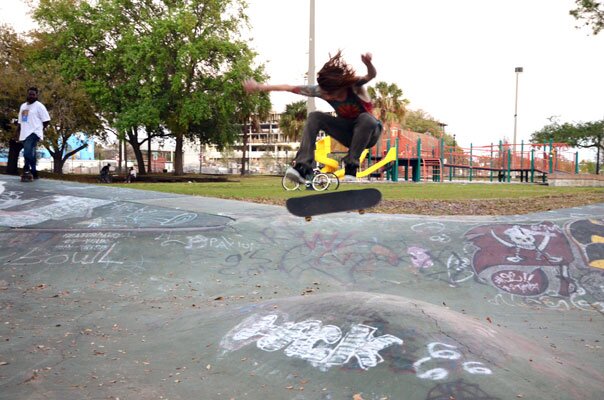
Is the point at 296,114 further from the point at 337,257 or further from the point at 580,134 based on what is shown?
the point at 580,134

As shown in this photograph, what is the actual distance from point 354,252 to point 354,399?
5.85 m

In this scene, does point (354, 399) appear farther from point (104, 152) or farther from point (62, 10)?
point (104, 152)

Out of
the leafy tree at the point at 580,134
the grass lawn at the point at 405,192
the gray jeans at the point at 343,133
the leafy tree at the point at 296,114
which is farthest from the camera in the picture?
the leafy tree at the point at 580,134

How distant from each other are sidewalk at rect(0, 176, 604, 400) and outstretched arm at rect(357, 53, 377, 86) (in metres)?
2.55

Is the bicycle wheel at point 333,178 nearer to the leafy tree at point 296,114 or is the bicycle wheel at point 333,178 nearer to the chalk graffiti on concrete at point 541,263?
the leafy tree at point 296,114

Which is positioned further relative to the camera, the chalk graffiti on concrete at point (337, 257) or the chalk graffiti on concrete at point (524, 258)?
the chalk graffiti on concrete at point (337, 257)

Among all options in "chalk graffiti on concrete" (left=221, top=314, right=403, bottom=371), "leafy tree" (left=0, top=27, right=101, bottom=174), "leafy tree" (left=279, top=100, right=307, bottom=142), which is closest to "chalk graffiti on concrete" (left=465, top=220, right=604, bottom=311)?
"chalk graffiti on concrete" (left=221, top=314, right=403, bottom=371)

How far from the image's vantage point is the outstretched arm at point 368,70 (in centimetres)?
477

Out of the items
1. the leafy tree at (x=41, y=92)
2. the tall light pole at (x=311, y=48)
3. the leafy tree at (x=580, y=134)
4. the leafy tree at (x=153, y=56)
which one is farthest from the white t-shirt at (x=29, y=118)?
the leafy tree at (x=580, y=134)

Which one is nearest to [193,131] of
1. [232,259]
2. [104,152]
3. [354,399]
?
[232,259]

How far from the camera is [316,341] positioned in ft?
17.6

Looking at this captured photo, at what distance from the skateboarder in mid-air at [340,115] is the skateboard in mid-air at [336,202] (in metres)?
0.26

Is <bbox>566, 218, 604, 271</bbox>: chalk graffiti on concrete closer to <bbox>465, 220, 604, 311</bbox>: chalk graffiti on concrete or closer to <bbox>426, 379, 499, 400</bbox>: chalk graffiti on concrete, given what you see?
<bbox>465, 220, 604, 311</bbox>: chalk graffiti on concrete

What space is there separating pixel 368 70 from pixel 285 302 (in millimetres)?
3331
